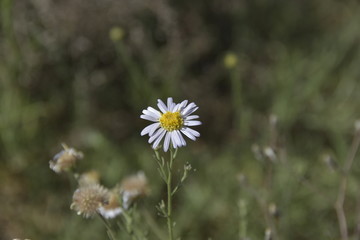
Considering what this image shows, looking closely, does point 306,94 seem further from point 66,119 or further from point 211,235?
point 66,119

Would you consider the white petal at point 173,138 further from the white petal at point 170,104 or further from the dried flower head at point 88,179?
the dried flower head at point 88,179

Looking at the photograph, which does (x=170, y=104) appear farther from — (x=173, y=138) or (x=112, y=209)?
(x=112, y=209)

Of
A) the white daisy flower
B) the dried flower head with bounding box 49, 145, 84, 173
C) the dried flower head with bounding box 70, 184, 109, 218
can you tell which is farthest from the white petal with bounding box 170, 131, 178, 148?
the dried flower head with bounding box 49, 145, 84, 173

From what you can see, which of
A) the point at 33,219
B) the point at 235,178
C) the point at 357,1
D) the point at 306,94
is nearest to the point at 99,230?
the point at 33,219

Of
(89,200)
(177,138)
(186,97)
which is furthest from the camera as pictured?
(186,97)

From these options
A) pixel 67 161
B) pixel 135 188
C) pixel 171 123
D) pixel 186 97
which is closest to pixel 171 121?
pixel 171 123

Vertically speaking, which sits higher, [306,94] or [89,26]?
[89,26]

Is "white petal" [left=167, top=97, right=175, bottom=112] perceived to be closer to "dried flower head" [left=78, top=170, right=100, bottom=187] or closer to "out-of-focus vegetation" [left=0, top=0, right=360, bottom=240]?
"dried flower head" [left=78, top=170, right=100, bottom=187]

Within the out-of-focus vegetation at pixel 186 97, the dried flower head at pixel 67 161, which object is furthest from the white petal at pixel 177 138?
the out-of-focus vegetation at pixel 186 97
